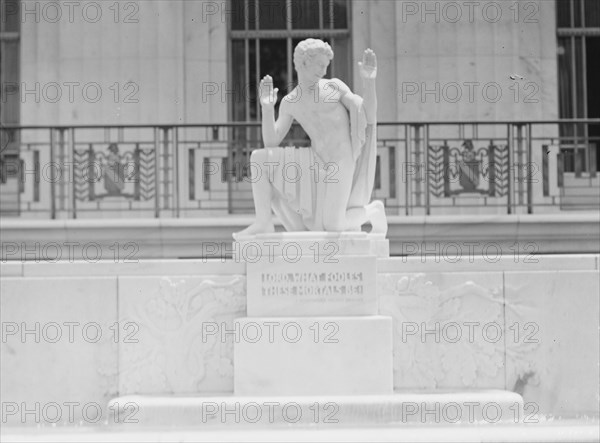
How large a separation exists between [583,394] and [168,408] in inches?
159

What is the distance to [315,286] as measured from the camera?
12781 mm

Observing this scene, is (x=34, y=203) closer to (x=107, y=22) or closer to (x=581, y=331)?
(x=107, y=22)

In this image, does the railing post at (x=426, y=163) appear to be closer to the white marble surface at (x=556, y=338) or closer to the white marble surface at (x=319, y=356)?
the white marble surface at (x=556, y=338)

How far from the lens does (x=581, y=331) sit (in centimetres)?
1350

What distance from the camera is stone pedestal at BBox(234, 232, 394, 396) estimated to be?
1267cm

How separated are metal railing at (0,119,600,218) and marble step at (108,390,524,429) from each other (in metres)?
5.38

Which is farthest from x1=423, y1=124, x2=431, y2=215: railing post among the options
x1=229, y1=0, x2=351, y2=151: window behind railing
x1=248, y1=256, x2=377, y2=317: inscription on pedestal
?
x1=248, y1=256, x2=377, y2=317: inscription on pedestal

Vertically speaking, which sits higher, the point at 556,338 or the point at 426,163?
the point at 426,163

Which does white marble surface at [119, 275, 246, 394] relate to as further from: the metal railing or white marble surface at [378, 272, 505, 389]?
the metal railing

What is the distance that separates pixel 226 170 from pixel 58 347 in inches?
215

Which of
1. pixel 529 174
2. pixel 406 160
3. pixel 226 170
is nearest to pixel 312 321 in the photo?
pixel 406 160

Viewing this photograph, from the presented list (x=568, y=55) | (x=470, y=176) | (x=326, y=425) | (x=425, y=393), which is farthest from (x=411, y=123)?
(x=326, y=425)

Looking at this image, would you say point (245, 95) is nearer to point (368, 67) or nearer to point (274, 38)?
point (274, 38)

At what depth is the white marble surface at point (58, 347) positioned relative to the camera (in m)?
13.4
